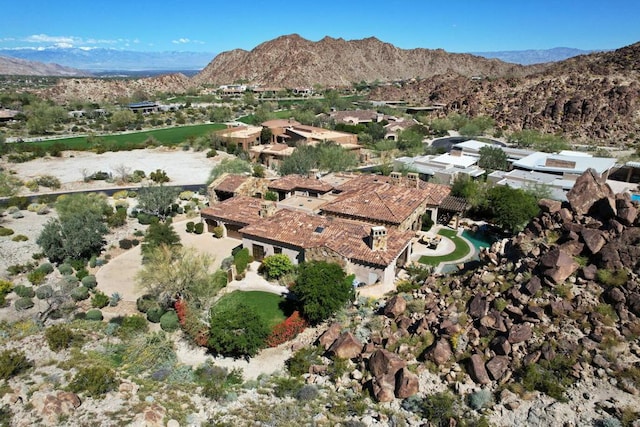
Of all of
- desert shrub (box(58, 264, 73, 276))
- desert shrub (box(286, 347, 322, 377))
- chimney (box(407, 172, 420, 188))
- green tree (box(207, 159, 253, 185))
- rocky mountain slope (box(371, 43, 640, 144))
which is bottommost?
desert shrub (box(58, 264, 73, 276))

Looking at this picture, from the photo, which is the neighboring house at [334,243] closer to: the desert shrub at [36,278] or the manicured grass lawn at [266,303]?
the manicured grass lawn at [266,303]

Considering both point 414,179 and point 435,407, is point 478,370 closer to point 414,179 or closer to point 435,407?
point 435,407

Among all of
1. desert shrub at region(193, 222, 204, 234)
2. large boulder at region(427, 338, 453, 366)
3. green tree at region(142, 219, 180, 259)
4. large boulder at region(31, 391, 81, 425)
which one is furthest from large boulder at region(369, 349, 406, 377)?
desert shrub at region(193, 222, 204, 234)

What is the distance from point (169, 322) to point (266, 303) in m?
6.31

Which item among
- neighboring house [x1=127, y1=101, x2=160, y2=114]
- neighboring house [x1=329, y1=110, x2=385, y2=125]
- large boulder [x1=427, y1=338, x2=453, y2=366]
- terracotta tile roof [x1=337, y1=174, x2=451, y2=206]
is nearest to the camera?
large boulder [x1=427, y1=338, x2=453, y2=366]

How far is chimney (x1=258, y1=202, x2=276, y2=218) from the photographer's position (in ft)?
123

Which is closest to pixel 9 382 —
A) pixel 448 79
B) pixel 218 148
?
pixel 218 148

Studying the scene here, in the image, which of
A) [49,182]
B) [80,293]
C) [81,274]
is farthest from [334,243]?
[49,182]

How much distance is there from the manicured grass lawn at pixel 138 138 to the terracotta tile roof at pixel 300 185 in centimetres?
5042

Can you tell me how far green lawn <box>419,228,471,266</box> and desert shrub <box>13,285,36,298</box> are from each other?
→ 28.7 m

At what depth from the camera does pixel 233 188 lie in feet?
147

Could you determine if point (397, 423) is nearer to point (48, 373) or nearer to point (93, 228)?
point (48, 373)

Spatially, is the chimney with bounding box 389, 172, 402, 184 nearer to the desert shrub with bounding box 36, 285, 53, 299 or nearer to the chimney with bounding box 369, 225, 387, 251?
the chimney with bounding box 369, 225, 387, 251

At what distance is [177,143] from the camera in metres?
89.5
